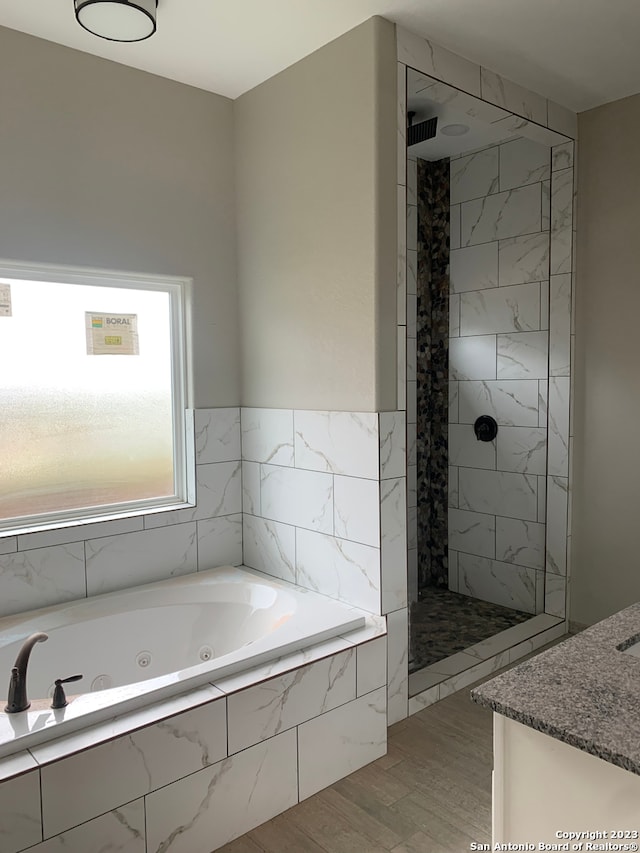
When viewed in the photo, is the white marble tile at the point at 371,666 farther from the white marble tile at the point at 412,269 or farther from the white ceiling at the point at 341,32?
the white ceiling at the point at 341,32

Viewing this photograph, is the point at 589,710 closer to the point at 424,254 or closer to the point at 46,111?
the point at 46,111

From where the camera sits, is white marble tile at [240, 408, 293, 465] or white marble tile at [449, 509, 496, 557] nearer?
white marble tile at [240, 408, 293, 465]

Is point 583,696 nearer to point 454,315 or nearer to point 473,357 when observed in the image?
point 473,357

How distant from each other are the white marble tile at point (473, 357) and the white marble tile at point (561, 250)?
56 cm

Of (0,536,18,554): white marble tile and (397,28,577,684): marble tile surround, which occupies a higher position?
(397,28,577,684): marble tile surround

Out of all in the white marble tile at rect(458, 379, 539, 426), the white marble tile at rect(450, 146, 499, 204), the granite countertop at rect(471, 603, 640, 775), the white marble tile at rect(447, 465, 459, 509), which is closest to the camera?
the granite countertop at rect(471, 603, 640, 775)

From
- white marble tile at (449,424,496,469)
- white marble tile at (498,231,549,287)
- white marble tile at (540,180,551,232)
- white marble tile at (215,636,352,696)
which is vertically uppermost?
white marble tile at (540,180,551,232)

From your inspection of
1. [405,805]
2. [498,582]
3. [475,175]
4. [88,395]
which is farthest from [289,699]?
[475,175]

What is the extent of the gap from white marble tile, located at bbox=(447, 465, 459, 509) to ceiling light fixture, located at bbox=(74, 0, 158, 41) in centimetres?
286

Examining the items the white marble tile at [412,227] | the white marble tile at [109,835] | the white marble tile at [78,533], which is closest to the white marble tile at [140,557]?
the white marble tile at [78,533]

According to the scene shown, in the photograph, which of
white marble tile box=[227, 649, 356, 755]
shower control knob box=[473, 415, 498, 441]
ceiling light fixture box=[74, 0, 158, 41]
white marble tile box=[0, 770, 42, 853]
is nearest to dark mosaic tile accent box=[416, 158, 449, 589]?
shower control knob box=[473, 415, 498, 441]

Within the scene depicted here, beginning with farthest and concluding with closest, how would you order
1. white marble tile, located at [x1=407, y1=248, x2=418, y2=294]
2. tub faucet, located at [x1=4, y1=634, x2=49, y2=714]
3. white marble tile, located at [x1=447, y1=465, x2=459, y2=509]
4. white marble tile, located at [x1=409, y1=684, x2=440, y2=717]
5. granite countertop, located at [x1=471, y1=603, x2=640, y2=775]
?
white marble tile, located at [x1=447, y1=465, x2=459, y2=509]
white marble tile, located at [x1=407, y1=248, x2=418, y2=294]
white marble tile, located at [x1=409, y1=684, x2=440, y2=717]
tub faucet, located at [x1=4, y1=634, x2=49, y2=714]
granite countertop, located at [x1=471, y1=603, x2=640, y2=775]

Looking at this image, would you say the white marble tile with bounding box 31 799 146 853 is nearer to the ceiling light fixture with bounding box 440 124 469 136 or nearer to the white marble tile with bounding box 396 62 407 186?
the white marble tile with bounding box 396 62 407 186

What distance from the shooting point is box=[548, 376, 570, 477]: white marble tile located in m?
3.49
